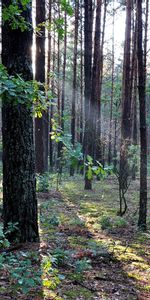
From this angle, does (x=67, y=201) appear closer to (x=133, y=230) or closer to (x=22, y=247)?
(x=133, y=230)

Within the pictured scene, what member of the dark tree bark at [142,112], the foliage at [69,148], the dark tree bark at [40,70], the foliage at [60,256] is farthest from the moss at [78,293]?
the dark tree bark at [40,70]

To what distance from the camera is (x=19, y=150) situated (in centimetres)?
491

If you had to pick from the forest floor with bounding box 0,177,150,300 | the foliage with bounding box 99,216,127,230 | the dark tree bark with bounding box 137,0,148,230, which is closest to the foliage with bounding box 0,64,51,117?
the forest floor with bounding box 0,177,150,300

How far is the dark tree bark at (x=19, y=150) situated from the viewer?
481cm

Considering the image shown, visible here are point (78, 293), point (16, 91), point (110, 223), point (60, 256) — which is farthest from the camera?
point (110, 223)

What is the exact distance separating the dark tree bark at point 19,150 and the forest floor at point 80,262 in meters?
0.48

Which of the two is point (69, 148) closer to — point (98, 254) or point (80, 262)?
point (80, 262)

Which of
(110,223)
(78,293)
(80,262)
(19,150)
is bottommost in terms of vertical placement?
(110,223)

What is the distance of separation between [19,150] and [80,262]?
6.10 feet

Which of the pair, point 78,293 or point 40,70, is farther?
point 40,70

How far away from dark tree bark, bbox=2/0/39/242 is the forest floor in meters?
0.48

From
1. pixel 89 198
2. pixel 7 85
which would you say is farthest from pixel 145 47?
pixel 7 85

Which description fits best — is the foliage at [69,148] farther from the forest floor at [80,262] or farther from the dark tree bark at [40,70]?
the dark tree bark at [40,70]

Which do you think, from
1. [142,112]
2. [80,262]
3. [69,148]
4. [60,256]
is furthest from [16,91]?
[142,112]
